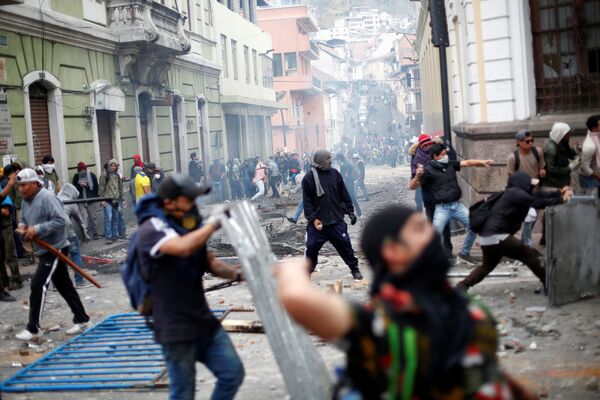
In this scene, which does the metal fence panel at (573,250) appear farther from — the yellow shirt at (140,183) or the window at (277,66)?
the window at (277,66)

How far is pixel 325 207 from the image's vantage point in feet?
31.4

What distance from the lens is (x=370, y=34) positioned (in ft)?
551

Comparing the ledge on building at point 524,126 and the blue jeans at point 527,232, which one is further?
the ledge on building at point 524,126

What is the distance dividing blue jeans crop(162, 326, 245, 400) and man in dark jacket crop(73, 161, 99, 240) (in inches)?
487

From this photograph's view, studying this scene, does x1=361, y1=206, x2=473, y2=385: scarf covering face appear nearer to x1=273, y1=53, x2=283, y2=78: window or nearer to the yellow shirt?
the yellow shirt

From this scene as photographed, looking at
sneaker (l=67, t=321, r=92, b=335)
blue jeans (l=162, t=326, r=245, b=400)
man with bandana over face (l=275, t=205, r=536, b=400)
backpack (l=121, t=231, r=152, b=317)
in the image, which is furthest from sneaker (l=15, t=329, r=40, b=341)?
man with bandana over face (l=275, t=205, r=536, b=400)

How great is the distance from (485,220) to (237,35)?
30.4m

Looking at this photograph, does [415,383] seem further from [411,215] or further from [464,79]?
[464,79]

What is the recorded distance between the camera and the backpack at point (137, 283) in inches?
174

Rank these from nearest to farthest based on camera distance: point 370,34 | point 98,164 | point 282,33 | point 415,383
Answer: point 415,383
point 98,164
point 282,33
point 370,34

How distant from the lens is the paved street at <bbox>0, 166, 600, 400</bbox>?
596 cm

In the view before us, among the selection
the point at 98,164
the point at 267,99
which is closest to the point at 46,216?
the point at 98,164

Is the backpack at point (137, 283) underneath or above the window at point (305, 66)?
underneath

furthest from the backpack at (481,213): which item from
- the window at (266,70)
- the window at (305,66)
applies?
the window at (305,66)
